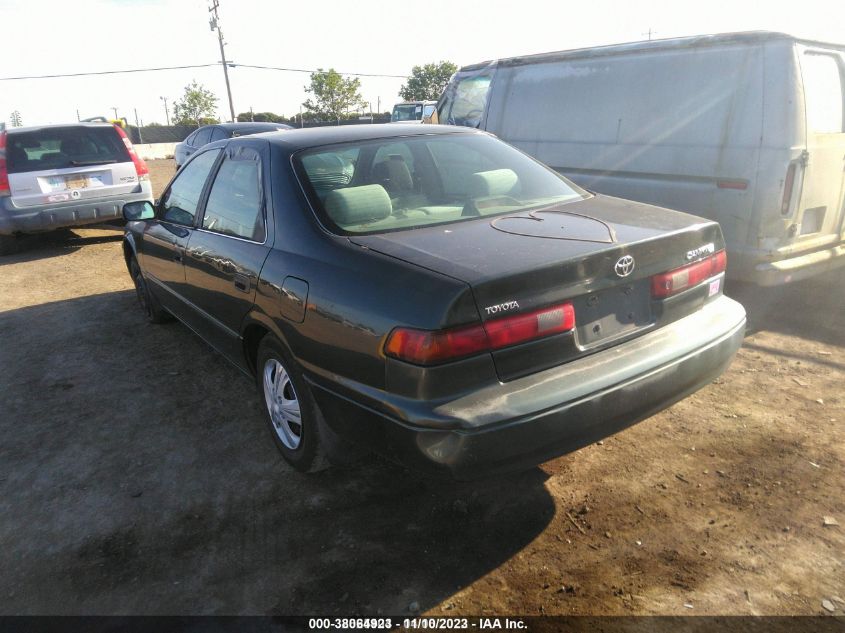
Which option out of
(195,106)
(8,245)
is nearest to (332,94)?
(195,106)

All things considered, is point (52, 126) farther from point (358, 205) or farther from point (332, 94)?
point (332, 94)

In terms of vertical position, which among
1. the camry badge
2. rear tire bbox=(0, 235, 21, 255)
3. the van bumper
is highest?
the camry badge

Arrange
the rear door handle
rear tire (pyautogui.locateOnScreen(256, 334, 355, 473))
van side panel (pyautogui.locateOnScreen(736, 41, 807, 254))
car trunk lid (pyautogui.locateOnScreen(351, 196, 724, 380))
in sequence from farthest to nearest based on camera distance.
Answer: van side panel (pyautogui.locateOnScreen(736, 41, 807, 254)) → the rear door handle → rear tire (pyautogui.locateOnScreen(256, 334, 355, 473)) → car trunk lid (pyautogui.locateOnScreen(351, 196, 724, 380))

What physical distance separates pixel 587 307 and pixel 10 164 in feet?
27.7

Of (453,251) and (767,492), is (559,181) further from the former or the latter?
(767,492)

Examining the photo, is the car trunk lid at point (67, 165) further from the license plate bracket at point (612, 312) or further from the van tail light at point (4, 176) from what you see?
the license plate bracket at point (612, 312)

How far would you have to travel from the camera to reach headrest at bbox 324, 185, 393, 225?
9.68 feet

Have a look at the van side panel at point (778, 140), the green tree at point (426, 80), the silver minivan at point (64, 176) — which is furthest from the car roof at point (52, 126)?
the green tree at point (426, 80)

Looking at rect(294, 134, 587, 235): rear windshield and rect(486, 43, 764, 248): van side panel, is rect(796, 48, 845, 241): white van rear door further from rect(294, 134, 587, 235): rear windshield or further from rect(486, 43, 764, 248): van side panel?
rect(294, 134, 587, 235): rear windshield

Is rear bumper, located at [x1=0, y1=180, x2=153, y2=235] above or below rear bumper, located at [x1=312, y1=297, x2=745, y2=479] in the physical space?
below

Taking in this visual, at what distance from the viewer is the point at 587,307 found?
2541 millimetres

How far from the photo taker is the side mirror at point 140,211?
16.1ft

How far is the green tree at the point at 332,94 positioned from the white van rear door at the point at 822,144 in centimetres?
5518

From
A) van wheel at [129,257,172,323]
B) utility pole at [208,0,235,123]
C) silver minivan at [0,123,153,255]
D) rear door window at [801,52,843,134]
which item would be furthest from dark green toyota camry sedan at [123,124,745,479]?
utility pole at [208,0,235,123]
